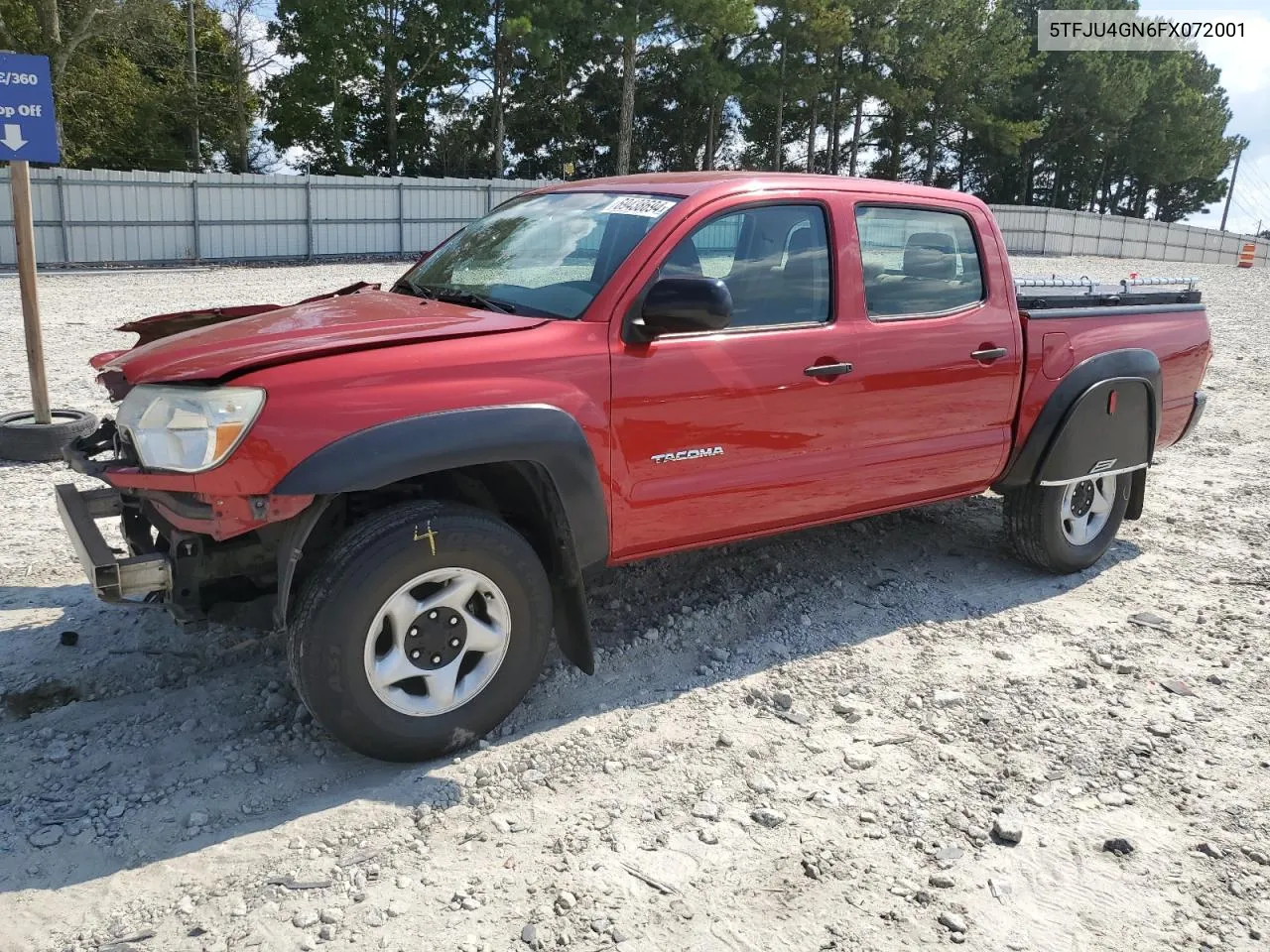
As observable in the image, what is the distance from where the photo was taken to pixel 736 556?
5227 millimetres

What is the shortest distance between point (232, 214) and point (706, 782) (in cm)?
2149

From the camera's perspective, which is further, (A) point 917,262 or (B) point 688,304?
(A) point 917,262

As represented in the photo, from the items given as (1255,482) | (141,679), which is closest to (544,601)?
(141,679)

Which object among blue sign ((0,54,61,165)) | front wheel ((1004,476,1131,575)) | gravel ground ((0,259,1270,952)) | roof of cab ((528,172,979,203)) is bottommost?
gravel ground ((0,259,1270,952))

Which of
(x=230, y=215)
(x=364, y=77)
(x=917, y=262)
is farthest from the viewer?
(x=364, y=77)

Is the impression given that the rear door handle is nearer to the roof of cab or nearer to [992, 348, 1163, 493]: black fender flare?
the roof of cab

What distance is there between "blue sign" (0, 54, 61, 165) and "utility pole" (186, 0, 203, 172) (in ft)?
90.3

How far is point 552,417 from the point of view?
3.34m

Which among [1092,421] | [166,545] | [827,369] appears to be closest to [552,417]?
[827,369]

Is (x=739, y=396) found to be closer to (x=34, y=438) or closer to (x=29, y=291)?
(x=34, y=438)

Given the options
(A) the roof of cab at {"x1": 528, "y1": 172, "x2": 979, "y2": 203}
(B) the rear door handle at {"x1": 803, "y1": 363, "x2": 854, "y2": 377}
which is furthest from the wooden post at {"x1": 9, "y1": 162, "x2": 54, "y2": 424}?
(B) the rear door handle at {"x1": 803, "y1": 363, "x2": 854, "y2": 377}

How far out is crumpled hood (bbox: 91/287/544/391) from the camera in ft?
10.1

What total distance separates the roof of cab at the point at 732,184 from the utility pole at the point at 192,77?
102 ft

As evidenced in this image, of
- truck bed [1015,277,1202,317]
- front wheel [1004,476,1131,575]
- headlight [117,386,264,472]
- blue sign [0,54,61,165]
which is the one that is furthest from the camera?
blue sign [0,54,61,165]
